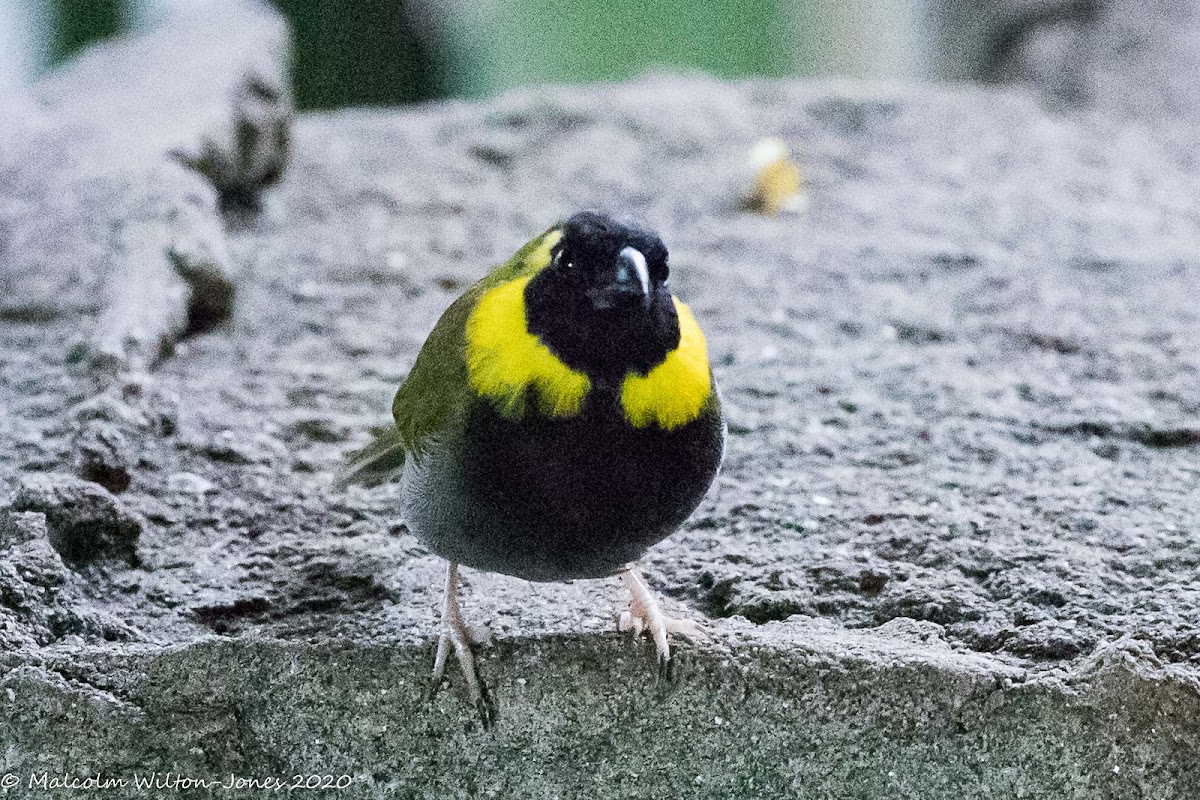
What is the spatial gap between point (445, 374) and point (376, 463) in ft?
1.70

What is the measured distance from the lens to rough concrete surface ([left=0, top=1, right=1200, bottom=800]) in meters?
2.08

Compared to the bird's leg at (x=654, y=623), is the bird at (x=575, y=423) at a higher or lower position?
higher

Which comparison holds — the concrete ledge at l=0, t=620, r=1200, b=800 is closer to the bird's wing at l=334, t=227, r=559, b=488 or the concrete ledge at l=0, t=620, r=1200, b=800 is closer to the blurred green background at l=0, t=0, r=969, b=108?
the bird's wing at l=334, t=227, r=559, b=488

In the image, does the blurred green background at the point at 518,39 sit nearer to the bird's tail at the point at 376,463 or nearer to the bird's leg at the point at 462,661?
the bird's tail at the point at 376,463

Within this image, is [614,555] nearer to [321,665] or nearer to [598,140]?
[321,665]

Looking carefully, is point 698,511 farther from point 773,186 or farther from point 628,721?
point 773,186

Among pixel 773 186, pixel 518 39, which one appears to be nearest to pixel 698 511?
pixel 773 186

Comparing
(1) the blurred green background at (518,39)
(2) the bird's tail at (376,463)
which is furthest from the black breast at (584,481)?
(1) the blurred green background at (518,39)

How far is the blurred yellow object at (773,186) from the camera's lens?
445 centimetres

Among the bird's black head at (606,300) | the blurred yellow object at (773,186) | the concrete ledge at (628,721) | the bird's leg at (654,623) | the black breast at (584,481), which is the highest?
the bird's black head at (606,300)

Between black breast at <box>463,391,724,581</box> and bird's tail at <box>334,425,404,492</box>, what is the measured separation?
559 mm

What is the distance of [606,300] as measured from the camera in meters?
1.94

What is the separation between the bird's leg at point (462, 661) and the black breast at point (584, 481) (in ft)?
0.59

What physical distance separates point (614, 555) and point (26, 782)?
100 centimetres
